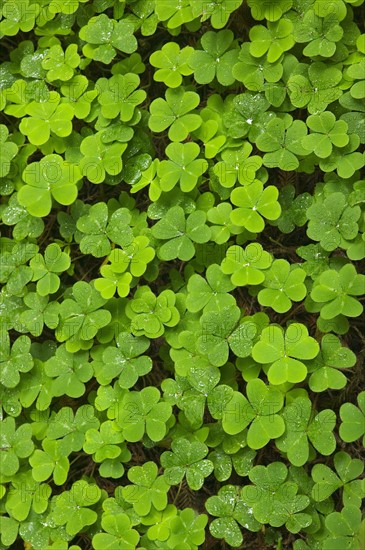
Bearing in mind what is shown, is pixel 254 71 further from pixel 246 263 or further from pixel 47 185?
pixel 47 185

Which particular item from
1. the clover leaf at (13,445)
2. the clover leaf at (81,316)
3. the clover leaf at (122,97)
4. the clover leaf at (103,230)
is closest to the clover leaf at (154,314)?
the clover leaf at (81,316)

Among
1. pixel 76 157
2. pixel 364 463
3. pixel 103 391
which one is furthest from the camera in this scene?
pixel 76 157

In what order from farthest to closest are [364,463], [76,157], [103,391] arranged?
[76,157], [103,391], [364,463]

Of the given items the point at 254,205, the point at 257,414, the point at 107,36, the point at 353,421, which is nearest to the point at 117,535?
the point at 257,414

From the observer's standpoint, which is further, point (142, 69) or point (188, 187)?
point (142, 69)

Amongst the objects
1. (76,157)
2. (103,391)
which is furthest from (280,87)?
(103,391)

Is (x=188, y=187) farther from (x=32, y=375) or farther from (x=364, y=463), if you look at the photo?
(x=364, y=463)
